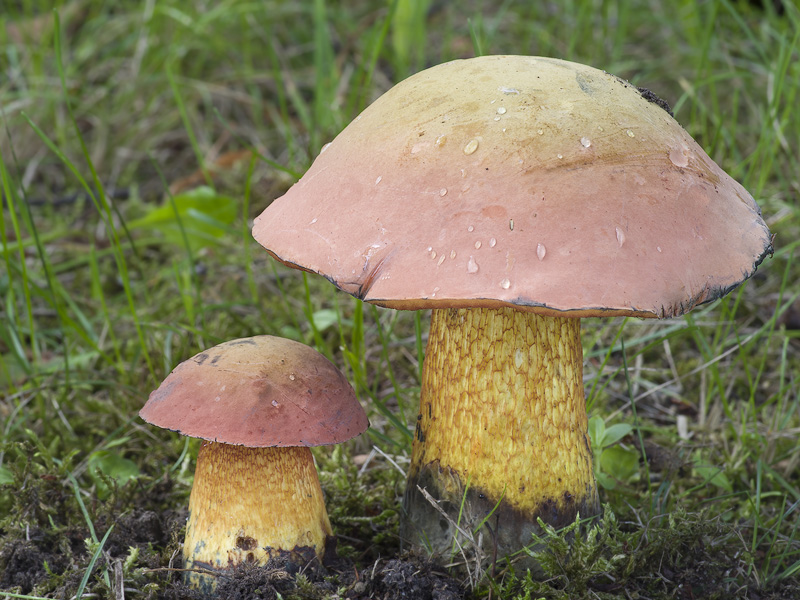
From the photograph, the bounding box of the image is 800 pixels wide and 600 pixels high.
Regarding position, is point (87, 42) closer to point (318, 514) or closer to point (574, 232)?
point (318, 514)

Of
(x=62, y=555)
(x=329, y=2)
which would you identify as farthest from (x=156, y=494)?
(x=329, y=2)

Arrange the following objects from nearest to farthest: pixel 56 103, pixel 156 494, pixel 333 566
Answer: pixel 333 566
pixel 156 494
pixel 56 103

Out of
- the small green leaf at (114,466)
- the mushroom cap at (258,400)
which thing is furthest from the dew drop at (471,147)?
the small green leaf at (114,466)

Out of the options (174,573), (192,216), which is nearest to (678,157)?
(174,573)

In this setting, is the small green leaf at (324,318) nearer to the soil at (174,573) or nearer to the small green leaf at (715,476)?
the soil at (174,573)

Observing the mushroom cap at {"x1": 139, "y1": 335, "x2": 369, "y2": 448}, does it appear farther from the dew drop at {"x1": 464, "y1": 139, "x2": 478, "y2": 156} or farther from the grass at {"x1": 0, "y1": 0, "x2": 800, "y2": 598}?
the dew drop at {"x1": 464, "y1": 139, "x2": 478, "y2": 156}

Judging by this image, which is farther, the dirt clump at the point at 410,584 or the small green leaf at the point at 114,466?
the small green leaf at the point at 114,466
